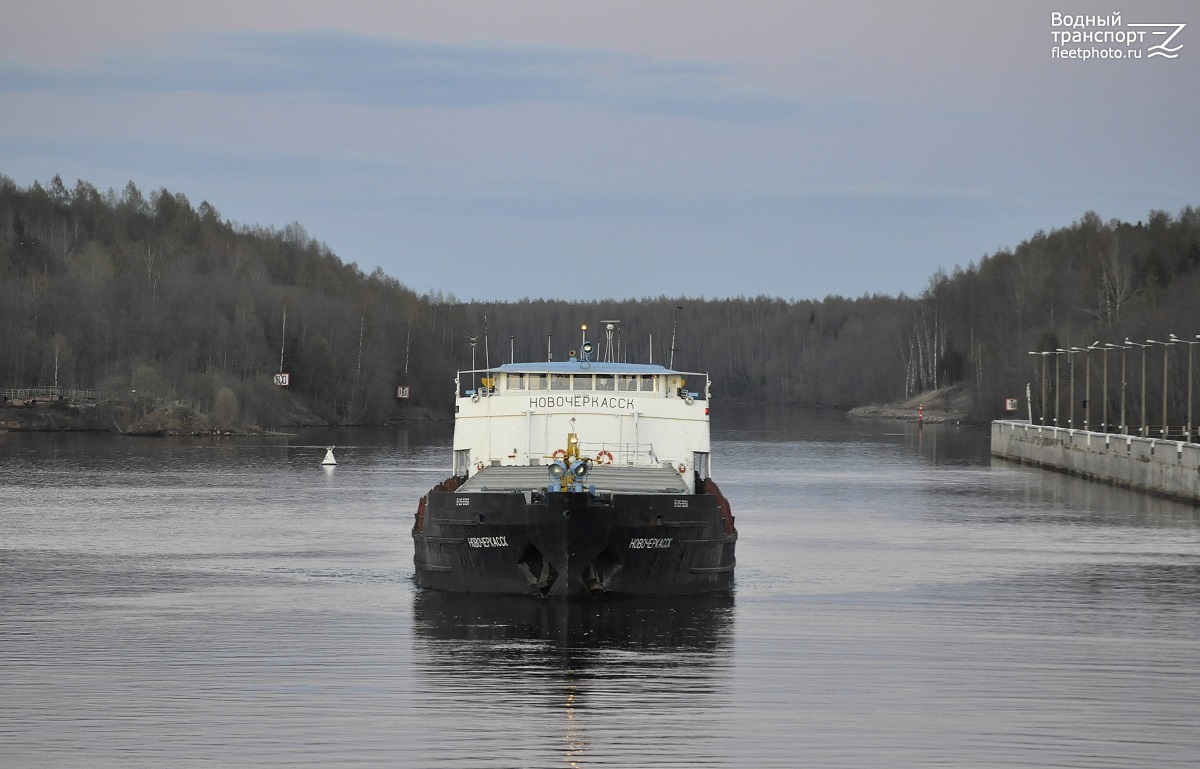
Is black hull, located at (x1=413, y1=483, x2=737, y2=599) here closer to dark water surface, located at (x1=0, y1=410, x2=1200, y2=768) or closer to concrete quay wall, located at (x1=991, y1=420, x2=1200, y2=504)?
dark water surface, located at (x1=0, y1=410, x2=1200, y2=768)

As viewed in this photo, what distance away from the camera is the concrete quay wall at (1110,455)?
6812 cm

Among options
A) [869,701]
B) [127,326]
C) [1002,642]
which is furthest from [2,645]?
→ [127,326]

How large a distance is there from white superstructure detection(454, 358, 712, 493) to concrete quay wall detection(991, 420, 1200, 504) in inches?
1371

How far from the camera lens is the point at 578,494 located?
31062mm

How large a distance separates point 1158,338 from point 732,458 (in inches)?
1618

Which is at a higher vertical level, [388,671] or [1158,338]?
[1158,338]

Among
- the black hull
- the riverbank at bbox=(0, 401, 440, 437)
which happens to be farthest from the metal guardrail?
the black hull

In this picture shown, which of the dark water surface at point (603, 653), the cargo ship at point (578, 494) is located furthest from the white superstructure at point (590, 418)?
the dark water surface at point (603, 653)

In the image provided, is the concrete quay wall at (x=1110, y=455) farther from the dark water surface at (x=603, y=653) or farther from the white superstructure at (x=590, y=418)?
the white superstructure at (x=590, y=418)

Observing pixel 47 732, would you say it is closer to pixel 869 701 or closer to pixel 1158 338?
pixel 869 701

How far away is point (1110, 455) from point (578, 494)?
57545 mm

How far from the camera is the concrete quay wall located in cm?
6812

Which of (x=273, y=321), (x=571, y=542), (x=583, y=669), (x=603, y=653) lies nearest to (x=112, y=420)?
(x=273, y=321)

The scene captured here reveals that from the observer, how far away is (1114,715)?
23.3 meters
